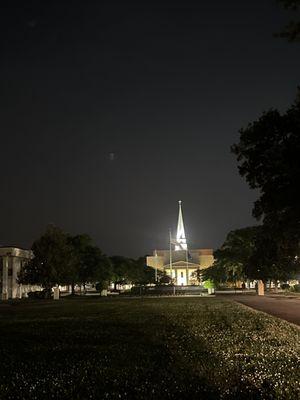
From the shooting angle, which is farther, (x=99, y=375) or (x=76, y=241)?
(x=76, y=241)

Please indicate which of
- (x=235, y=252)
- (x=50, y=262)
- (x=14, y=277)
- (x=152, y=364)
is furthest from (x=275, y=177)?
(x=14, y=277)

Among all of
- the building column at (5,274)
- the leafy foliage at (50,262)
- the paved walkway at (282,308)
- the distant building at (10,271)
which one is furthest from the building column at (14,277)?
the paved walkway at (282,308)

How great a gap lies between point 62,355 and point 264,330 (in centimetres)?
979

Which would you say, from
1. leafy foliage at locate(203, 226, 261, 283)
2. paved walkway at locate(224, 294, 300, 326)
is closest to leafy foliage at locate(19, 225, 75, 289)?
leafy foliage at locate(203, 226, 261, 283)

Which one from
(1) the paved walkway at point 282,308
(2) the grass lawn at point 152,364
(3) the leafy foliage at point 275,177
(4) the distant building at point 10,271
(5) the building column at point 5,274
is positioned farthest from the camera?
(4) the distant building at point 10,271

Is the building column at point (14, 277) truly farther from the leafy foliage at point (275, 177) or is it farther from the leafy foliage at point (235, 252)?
the leafy foliage at point (275, 177)

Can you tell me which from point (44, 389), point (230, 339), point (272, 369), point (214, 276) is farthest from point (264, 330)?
point (214, 276)

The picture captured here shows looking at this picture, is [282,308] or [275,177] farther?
[282,308]

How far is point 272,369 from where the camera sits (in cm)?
1187

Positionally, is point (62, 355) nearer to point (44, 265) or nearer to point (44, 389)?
point (44, 389)

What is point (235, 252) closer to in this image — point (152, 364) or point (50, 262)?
point (50, 262)

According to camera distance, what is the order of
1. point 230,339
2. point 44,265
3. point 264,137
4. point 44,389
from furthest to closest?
point 44,265
point 264,137
point 230,339
point 44,389

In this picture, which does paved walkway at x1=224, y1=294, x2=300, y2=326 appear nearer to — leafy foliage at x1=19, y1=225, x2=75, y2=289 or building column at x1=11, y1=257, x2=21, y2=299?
leafy foliage at x1=19, y1=225, x2=75, y2=289

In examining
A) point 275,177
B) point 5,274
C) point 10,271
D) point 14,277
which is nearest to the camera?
point 275,177
